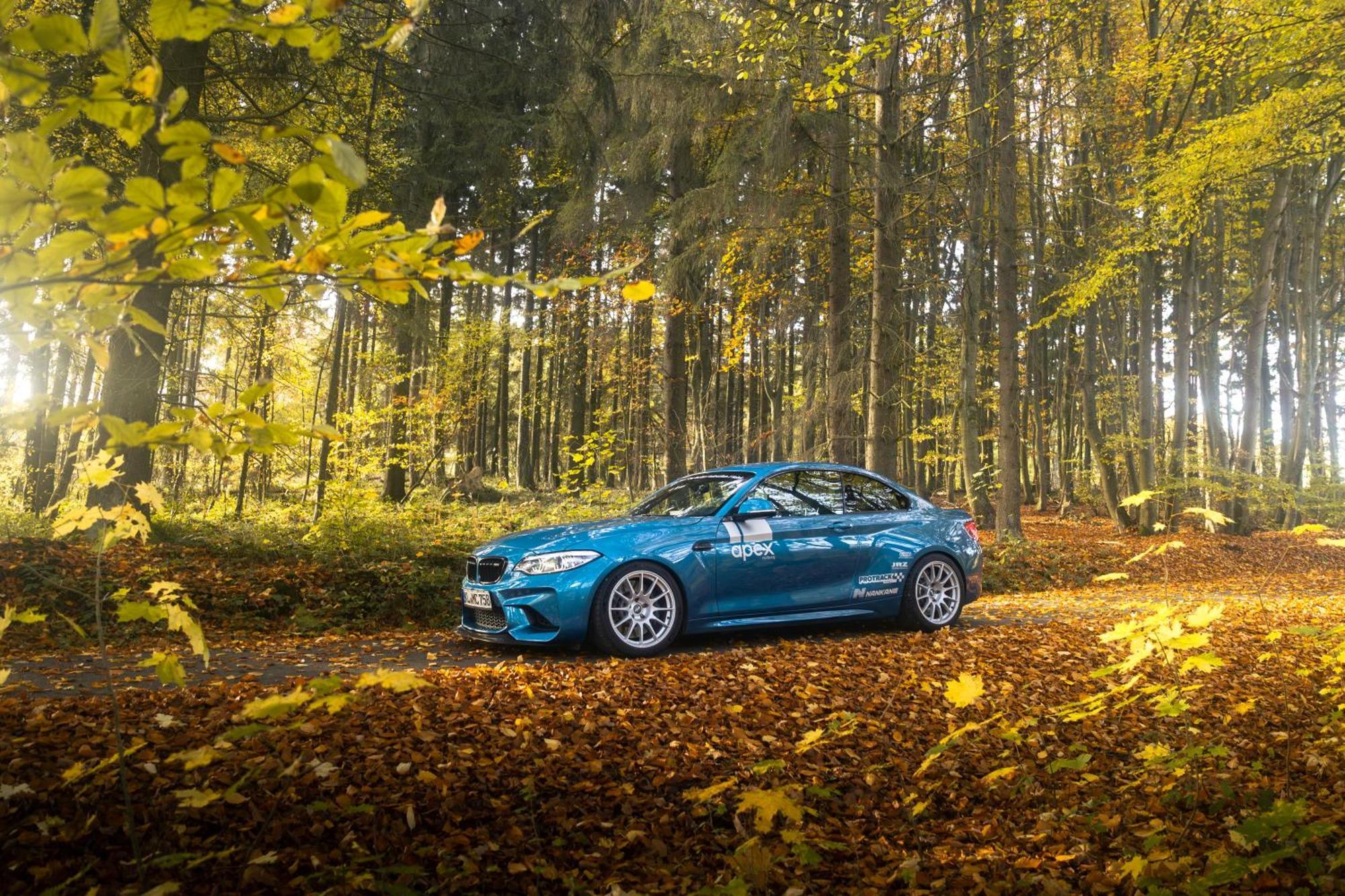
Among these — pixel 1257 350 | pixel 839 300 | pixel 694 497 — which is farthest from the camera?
pixel 1257 350

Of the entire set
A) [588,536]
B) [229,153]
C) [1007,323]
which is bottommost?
[588,536]

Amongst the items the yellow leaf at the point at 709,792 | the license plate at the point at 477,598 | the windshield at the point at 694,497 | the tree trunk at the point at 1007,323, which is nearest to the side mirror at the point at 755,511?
the windshield at the point at 694,497

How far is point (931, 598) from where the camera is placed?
8016mm

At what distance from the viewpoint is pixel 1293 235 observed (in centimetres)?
2242

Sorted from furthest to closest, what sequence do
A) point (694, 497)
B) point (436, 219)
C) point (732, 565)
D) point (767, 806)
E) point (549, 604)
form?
point (694, 497), point (732, 565), point (549, 604), point (767, 806), point (436, 219)

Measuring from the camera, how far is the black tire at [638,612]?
6.38 meters

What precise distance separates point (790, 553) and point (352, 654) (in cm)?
379

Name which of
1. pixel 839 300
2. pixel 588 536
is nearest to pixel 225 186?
pixel 588 536

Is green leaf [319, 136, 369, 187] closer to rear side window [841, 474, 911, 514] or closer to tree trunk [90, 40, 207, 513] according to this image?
rear side window [841, 474, 911, 514]

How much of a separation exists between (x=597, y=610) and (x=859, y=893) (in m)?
3.57

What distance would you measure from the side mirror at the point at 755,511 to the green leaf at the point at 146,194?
18.6 feet

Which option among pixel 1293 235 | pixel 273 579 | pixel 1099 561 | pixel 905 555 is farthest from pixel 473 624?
pixel 1293 235

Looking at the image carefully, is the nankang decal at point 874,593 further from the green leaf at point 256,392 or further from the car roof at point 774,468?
the green leaf at point 256,392

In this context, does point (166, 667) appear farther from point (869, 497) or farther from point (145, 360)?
point (145, 360)
